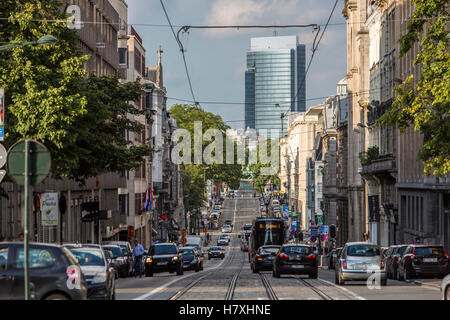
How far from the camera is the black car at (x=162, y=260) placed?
124 ft

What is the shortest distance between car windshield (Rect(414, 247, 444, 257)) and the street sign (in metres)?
20.9

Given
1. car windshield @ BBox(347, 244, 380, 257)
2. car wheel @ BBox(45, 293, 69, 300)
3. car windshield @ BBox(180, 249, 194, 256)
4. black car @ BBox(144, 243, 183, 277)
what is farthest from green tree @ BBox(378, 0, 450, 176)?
car windshield @ BBox(180, 249, 194, 256)

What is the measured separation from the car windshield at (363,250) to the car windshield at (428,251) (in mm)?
4576

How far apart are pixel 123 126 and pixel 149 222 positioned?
53.1 meters

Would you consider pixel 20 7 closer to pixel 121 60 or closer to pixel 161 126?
pixel 121 60

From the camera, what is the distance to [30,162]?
13.8 m

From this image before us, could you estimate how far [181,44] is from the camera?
38.2m

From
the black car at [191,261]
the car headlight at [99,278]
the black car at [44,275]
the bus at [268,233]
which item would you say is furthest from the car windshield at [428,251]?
the bus at [268,233]

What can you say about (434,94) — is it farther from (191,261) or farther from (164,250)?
(191,261)

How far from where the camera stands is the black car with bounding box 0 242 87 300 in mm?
14945

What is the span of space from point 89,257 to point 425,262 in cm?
1513

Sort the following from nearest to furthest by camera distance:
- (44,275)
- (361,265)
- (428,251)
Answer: (44,275)
(361,265)
(428,251)

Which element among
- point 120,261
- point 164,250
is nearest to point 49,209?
point 120,261

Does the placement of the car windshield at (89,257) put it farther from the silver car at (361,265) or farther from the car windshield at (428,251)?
the car windshield at (428,251)
